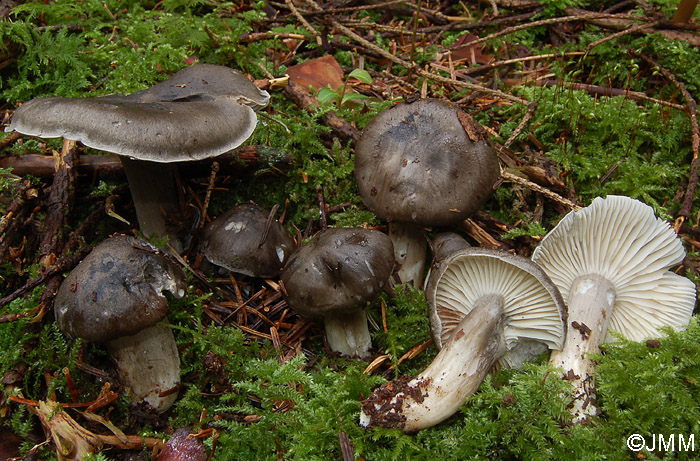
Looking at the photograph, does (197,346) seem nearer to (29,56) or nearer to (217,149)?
(217,149)

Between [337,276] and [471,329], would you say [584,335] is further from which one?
[337,276]

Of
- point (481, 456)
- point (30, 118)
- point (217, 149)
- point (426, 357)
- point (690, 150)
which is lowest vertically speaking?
point (426, 357)

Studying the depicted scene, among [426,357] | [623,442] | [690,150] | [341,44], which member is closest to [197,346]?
[426,357]

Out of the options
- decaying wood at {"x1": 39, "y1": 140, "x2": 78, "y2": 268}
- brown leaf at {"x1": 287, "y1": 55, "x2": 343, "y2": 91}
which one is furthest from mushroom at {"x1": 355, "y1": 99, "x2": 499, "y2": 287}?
decaying wood at {"x1": 39, "y1": 140, "x2": 78, "y2": 268}

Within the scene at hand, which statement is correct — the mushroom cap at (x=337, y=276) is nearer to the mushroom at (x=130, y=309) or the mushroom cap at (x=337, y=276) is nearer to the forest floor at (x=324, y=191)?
the forest floor at (x=324, y=191)

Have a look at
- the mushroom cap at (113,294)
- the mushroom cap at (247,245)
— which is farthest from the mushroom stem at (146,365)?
the mushroom cap at (247,245)

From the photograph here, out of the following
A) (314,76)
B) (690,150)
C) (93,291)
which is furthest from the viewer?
(314,76)
